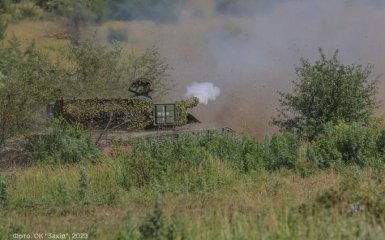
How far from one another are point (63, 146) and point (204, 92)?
22.5 m

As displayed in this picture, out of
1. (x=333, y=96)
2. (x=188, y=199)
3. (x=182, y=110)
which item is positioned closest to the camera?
(x=188, y=199)

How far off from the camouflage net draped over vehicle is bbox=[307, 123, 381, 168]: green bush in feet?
33.1

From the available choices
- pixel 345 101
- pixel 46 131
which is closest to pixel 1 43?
pixel 46 131

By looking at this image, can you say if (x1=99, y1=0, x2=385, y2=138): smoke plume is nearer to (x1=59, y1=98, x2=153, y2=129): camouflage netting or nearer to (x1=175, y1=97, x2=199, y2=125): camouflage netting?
(x1=175, y1=97, x2=199, y2=125): camouflage netting

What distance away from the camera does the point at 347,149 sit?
16016mm

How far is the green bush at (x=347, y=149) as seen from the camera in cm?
1545

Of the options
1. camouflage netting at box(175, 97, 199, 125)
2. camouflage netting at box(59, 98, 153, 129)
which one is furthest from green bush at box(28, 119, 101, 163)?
camouflage netting at box(175, 97, 199, 125)

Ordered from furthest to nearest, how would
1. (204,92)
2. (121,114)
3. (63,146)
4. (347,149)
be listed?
(204,92), (121,114), (63,146), (347,149)

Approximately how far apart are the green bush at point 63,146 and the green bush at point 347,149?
6204mm

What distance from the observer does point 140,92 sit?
87.7 feet

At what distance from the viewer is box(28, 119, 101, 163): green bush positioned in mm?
18531

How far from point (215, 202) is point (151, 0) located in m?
54.8

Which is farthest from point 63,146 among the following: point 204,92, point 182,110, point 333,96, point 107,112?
point 204,92

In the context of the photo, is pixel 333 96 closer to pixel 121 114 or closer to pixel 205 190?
pixel 121 114
